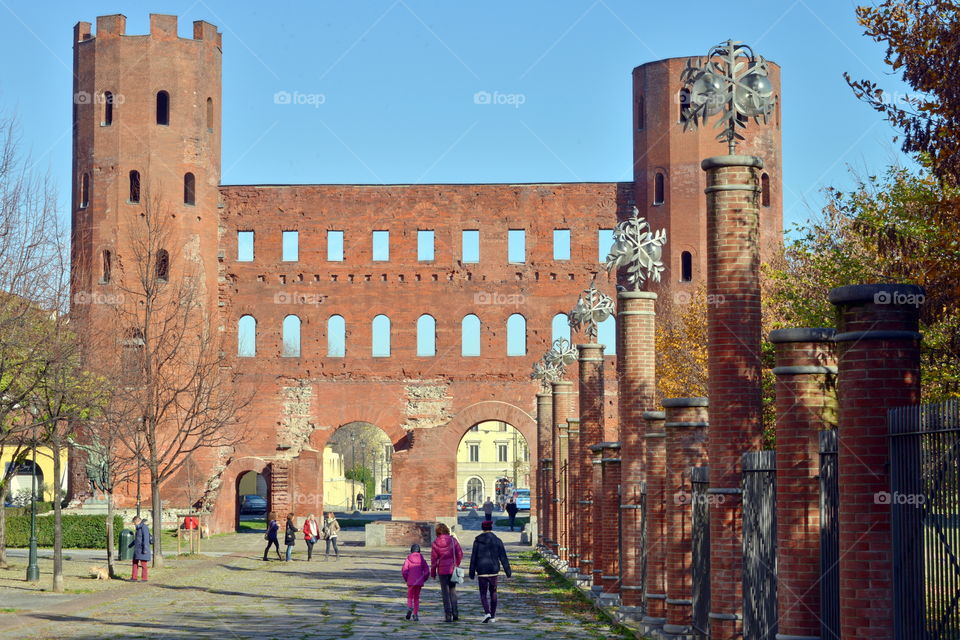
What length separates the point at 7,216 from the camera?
20.4 meters

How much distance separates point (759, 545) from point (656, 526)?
4.97 meters

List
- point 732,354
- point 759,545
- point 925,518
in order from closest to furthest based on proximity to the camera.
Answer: point 925,518
point 759,545
point 732,354

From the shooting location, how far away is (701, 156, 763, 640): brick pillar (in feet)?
39.0

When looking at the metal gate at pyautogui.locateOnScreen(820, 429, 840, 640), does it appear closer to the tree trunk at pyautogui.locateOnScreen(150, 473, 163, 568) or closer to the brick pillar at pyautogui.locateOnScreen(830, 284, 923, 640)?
the brick pillar at pyautogui.locateOnScreen(830, 284, 923, 640)

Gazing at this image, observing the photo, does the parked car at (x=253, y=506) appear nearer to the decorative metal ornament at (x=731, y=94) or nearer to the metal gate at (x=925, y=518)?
the decorative metal ornament at (x=731, y=94)

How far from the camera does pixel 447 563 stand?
18.1m

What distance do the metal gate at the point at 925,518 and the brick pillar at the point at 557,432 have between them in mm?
24659

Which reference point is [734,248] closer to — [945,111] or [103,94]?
[945,111]

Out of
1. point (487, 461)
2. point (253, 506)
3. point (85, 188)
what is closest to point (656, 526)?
point (85, 188)

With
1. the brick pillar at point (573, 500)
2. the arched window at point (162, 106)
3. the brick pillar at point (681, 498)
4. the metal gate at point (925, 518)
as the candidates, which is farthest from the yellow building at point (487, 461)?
the metal gate at point (925, 518)

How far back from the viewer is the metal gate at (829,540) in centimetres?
924

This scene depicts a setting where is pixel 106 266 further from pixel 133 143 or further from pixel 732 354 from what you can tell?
pixel 732 354

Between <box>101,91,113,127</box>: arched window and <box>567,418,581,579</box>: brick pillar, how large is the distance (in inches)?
1003

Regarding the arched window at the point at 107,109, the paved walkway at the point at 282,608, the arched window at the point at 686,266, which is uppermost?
the arched window at the point at 107,109
